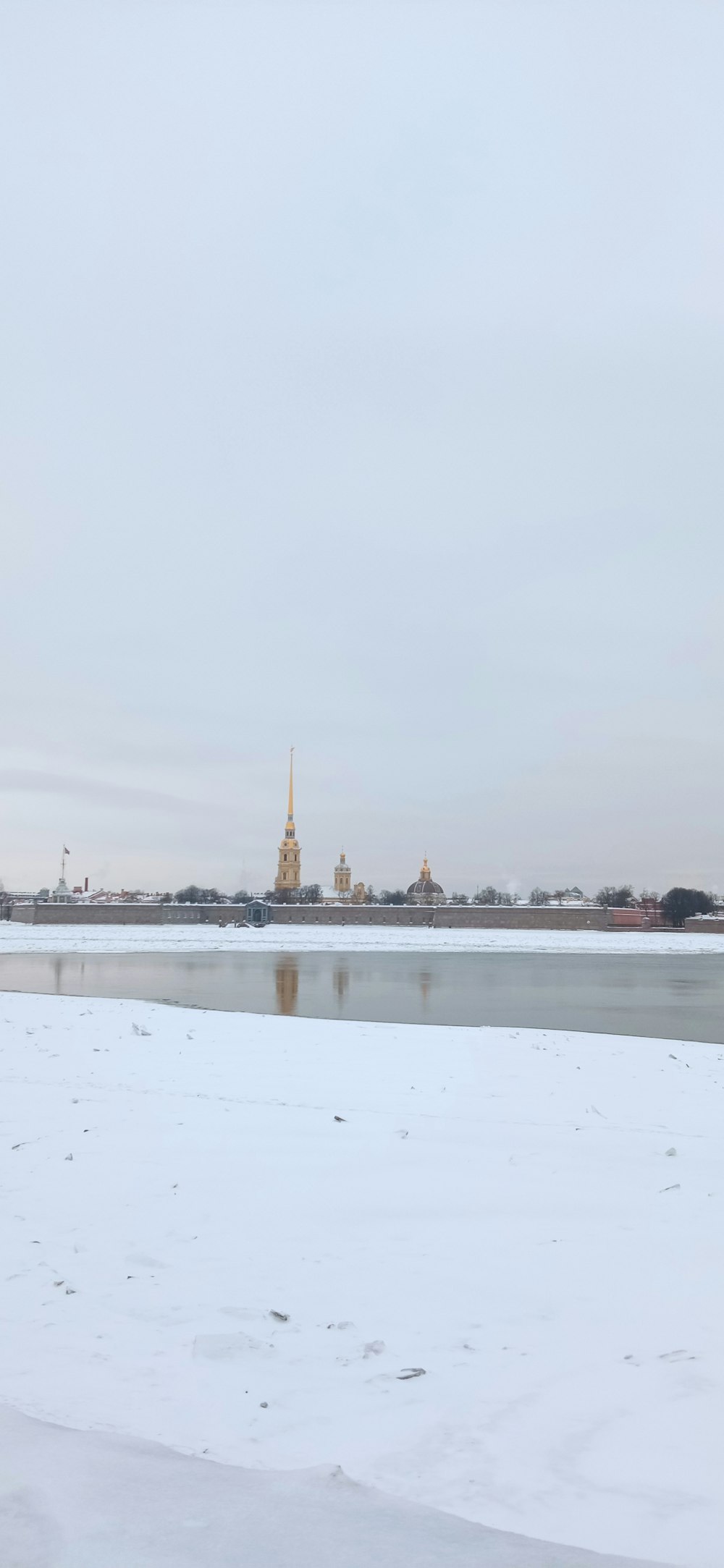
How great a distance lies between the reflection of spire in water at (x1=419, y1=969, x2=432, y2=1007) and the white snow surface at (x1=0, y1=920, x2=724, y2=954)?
17.4m

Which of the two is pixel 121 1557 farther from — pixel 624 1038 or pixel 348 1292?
pixel 624 1038

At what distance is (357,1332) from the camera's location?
3.99 m

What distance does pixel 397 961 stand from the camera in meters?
40.4

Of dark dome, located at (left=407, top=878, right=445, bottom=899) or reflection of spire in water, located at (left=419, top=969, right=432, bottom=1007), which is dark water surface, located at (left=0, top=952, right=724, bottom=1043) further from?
dark dome, located at (left=407, top=878, right=445, bottom=899)

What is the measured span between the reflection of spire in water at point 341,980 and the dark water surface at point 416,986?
0.05 m

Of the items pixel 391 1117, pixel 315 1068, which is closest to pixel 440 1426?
pixel 391 1117

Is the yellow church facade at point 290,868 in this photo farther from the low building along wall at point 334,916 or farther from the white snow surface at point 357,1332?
the white snow surface at point 357,1332

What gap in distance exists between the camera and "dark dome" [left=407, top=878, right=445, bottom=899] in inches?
5527

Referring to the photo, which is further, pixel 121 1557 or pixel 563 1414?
pixel 563 1414

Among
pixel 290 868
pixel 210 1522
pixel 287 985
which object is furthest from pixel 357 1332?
pixel 290 868

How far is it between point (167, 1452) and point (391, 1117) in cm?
492

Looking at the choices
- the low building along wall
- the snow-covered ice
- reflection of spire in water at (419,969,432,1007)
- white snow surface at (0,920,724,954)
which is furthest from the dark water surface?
the low building along wall

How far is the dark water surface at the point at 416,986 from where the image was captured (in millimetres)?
18609

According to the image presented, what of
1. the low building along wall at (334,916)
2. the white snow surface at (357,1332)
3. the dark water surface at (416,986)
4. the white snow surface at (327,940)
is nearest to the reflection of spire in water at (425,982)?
the dark water surface at (416,986)
